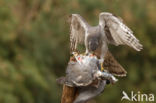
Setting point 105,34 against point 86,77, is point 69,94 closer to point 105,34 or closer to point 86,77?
point 86,77

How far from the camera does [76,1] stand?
11.7 metres

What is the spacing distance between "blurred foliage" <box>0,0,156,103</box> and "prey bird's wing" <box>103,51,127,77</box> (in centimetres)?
584

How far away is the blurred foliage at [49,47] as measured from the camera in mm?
11023

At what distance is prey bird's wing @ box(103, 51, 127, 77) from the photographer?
493 cm

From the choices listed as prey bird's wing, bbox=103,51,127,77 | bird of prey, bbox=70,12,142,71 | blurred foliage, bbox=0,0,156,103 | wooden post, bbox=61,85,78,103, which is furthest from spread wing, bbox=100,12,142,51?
blurred foliage, bbox=0,0,156,103

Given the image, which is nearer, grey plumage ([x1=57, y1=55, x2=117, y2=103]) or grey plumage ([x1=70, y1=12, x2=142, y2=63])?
grey plumage ([x1=57, y1=55, x2=117, y2=103])

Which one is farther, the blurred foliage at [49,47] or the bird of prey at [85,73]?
the blurred foliage at [49,47]

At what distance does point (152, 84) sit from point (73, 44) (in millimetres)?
7497

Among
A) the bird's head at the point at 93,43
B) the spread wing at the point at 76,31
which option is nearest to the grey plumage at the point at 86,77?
the bird's head at the point at 93,43

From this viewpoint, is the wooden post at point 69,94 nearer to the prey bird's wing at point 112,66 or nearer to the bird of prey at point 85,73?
the bird of prey at point 85,73

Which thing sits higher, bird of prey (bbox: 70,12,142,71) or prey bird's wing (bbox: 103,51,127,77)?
bird of prey (bbox: 70,12,142,71)

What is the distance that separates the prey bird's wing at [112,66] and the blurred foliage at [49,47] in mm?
5838

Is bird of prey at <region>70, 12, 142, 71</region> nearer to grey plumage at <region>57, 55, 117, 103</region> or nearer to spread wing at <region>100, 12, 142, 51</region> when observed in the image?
spread wing at <region>100, 12, 142, 51</region>
